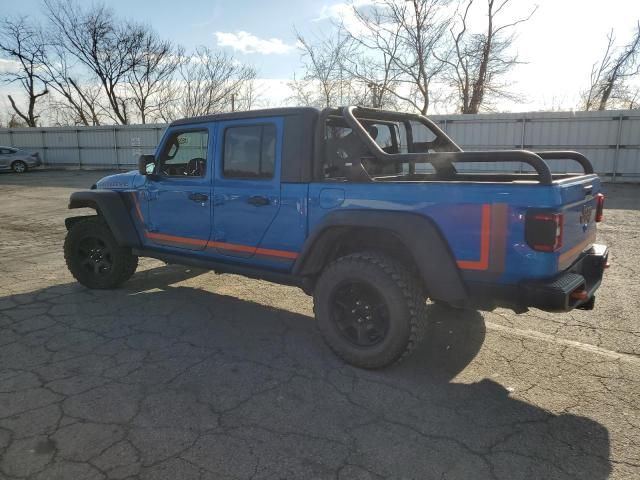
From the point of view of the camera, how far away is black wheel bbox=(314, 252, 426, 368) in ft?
9.92

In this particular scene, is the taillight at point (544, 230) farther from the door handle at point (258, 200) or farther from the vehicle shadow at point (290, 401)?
the door handle at point (258, 200)

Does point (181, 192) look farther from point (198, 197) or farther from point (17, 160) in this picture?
point (17, 160)

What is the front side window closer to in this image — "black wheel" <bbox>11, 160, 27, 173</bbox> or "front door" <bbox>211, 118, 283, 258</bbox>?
"front door" <bbox>211, 118, 283, 258</bbox>

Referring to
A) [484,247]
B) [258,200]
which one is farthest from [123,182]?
[484,247]

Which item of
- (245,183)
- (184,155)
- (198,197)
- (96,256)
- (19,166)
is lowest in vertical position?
(96,256)

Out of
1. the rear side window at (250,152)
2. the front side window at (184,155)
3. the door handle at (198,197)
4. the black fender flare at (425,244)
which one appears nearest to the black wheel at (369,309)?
the black fender flare at (425,244)

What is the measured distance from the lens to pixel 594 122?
48.3 feet


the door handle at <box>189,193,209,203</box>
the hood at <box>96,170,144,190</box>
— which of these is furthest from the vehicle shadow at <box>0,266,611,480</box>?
the hood at <box>96,170,144,190</box>

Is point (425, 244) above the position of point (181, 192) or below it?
below

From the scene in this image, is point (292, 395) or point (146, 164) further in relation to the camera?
point (146, 164)

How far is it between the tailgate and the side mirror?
365cm

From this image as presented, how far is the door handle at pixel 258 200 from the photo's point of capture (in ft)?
12.1

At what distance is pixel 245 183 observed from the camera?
3832 mm

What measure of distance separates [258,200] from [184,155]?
1.35 m
